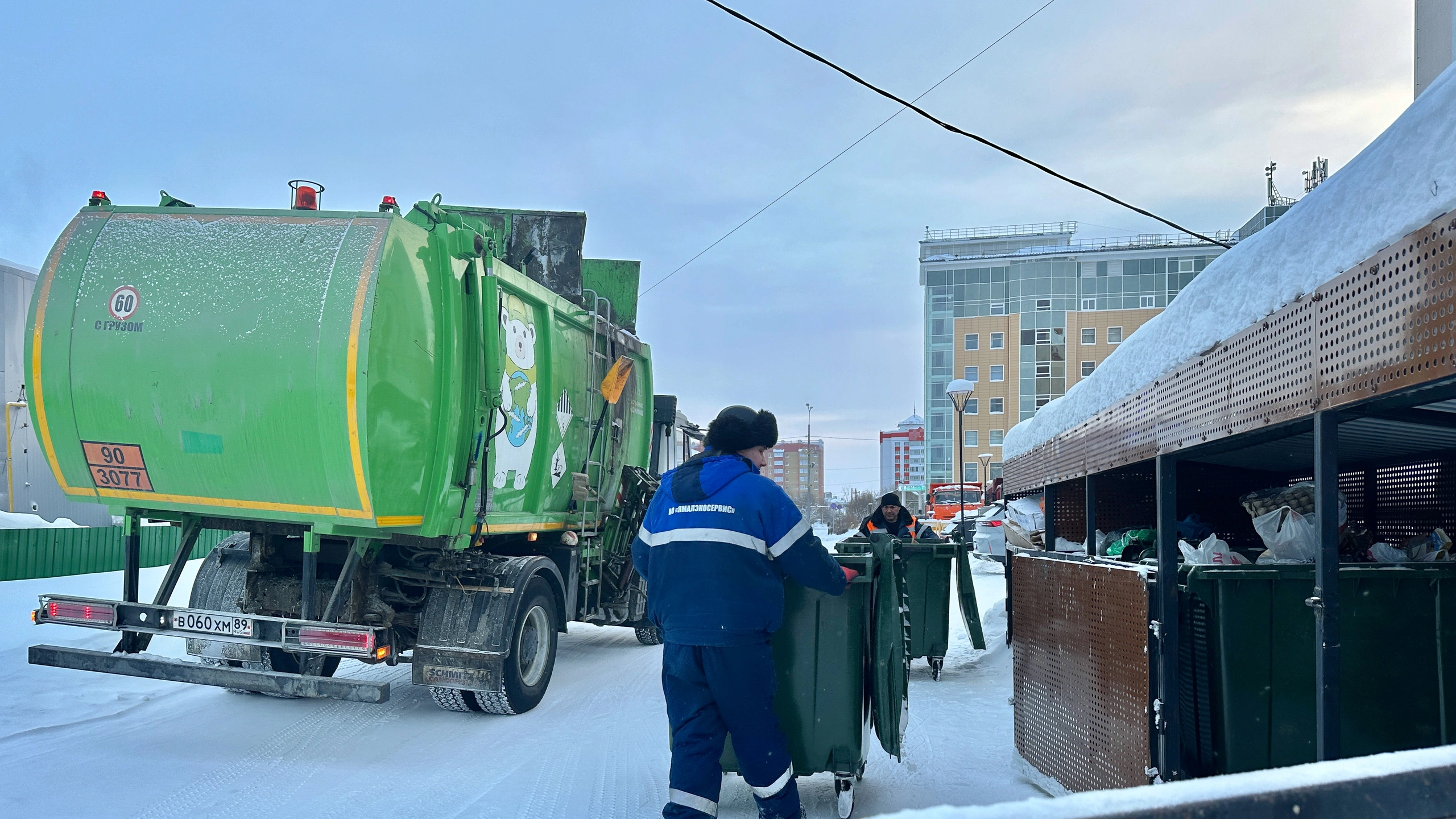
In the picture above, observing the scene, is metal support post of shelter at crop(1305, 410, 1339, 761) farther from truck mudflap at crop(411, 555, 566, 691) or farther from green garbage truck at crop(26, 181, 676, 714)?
truck mudflap at crop(411, 555, 566, 691)

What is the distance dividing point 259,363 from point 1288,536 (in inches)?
210

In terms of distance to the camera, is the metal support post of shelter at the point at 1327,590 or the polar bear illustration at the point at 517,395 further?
the polar bear illustration at the point at 517,395

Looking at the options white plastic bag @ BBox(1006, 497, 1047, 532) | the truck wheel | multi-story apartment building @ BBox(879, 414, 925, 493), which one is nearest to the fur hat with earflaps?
the truck wheel

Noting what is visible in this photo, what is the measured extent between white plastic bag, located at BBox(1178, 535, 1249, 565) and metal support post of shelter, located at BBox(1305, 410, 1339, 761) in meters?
1.18

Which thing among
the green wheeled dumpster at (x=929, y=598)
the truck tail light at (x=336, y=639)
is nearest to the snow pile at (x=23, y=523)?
the truck tail light at (x=336, y=639)

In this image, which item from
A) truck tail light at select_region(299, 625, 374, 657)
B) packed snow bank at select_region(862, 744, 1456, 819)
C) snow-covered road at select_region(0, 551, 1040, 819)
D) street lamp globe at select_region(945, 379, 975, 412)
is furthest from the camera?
street lamp globe at select_region(945, 379, 975, 412)

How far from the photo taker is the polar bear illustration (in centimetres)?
629

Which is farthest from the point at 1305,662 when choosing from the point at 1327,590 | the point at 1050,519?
the point at 1050,519

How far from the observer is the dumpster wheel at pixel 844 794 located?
4.22 metres

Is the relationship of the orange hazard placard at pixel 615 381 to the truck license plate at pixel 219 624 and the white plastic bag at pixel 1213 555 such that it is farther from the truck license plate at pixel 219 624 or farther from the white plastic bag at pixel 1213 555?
the white plastic bag at pixel 1213 555

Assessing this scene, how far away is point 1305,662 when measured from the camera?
12.0 ft

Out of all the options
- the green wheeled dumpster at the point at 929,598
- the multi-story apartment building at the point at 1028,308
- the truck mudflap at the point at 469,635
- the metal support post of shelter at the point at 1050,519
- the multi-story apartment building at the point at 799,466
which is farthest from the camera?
the multi-story apartment building at the point at 799,466

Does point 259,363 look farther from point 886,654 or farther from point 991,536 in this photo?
point 991,536

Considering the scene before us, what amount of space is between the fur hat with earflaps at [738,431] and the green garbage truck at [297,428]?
2.20 metres
